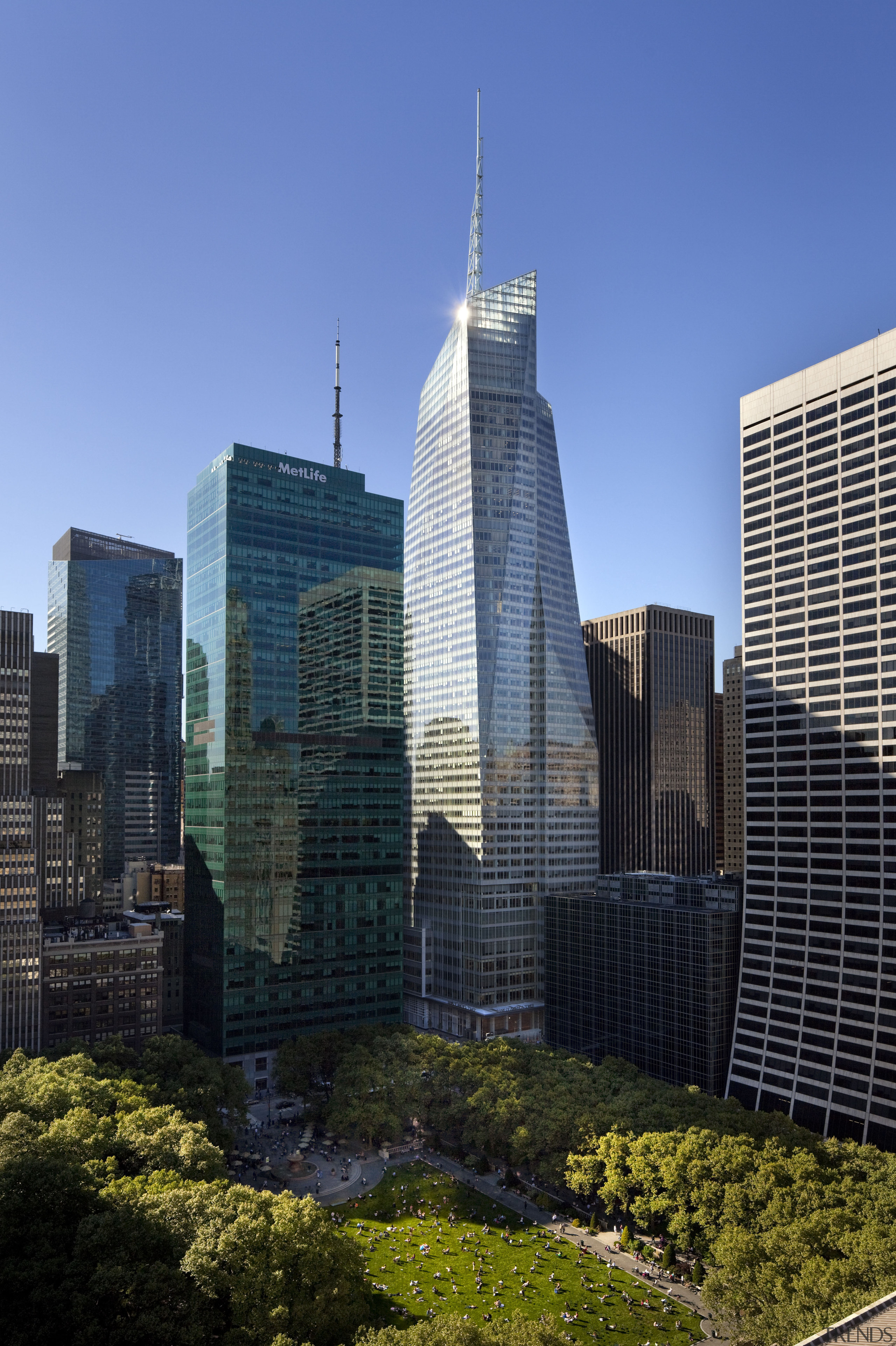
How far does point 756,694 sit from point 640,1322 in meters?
116

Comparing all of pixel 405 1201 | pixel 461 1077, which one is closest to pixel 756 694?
pixel 461 1077

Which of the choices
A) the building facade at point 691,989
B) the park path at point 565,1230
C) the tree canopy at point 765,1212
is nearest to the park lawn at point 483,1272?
the park path at point 565,1230

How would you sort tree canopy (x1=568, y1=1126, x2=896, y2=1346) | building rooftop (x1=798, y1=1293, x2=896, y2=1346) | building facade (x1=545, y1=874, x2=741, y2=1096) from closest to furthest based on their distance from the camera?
building rooftop (x1=798, y1=1293, x2=896, y2=1346)
tree canopy (x1=568, y1=1126, x2=896, y2=1346)
building facade (x1=545, y1=874, x2=741, y2=1096)

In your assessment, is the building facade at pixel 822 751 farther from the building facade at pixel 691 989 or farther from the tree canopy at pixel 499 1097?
the tree canopy at pixel 499 1097

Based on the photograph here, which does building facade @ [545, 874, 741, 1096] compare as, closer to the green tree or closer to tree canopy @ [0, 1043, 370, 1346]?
the green tree

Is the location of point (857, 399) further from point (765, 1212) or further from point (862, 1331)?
point (862, 1331)

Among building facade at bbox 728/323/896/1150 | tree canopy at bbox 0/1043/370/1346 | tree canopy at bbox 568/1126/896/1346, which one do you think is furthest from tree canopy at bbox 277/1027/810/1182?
tree canopy at bbox 0/1043/370/1346

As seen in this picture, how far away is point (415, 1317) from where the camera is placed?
11012 centimetres

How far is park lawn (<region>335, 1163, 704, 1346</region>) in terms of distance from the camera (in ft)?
363

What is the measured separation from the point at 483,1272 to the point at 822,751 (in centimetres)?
10675

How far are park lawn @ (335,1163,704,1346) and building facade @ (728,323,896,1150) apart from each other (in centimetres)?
5904

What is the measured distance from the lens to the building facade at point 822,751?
538ft

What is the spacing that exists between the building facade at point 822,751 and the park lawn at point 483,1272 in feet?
194

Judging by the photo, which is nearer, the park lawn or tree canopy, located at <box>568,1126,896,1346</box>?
tree canopy, located at <box>568,1126,896,1346</box>
